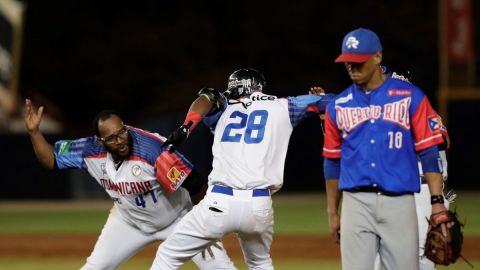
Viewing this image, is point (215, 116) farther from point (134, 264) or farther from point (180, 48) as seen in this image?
point (180, 48)

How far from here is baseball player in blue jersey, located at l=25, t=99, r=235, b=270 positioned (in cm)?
701

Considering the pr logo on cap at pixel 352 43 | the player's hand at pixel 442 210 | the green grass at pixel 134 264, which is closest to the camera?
the player's hand at pixel 442 210

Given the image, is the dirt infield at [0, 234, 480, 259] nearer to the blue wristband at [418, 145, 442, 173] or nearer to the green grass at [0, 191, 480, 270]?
the green grass at [0, 191, 480, 270]

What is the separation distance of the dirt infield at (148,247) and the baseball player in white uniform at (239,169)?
5.21m

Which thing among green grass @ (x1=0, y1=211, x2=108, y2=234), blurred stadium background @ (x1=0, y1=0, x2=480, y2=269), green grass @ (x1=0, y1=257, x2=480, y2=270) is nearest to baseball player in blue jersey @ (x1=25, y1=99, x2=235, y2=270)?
green grass @ (x1=0, y1=257, x2=480, y2=270)

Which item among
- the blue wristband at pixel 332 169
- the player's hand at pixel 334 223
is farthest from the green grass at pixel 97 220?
the blue wristband at pixel 332 169

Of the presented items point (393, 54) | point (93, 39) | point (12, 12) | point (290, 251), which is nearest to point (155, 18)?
point (93, 39)

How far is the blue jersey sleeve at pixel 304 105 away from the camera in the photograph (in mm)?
6703

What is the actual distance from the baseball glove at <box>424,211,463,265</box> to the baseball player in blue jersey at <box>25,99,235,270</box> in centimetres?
204

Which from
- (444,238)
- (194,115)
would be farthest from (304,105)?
(444,238)

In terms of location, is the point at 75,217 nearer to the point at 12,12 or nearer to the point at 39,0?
the point at 12,12

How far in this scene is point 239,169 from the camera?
647cm

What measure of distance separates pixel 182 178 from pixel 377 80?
201 cm

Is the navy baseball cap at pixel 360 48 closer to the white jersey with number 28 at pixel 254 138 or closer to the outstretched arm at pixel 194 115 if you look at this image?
the white jersey with number 28 at pixel 254 138
